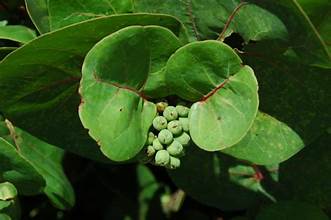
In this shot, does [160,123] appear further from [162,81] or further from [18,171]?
[18,171]

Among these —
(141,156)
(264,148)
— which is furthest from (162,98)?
(264,148)

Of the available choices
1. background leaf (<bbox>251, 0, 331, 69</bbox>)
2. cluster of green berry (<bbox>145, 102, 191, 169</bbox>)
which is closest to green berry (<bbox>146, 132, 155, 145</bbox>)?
cluster of green berry (<bbox>145, 102, 191, 169</bbox>)

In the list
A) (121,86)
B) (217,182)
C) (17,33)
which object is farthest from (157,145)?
(217,182)

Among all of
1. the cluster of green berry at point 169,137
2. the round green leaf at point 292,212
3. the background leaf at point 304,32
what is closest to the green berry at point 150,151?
the cluster of green berry at point 169,137

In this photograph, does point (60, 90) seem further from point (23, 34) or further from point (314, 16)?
point (314, 16)

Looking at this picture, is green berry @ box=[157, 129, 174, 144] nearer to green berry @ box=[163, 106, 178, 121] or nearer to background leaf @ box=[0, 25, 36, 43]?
green berry @ box=[163, 106, 178, 121]

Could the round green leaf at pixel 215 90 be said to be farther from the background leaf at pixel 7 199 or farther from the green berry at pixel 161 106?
the background leaf at pixel 7 199
